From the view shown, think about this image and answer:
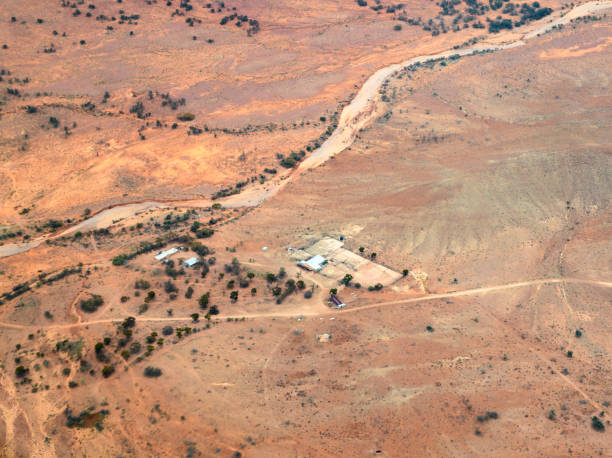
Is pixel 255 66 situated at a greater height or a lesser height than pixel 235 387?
greater

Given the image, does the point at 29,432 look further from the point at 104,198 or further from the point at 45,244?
the point at 104,198

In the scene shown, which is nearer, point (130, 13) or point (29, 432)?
point (29, 432)

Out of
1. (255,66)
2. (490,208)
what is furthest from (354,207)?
(255,66)

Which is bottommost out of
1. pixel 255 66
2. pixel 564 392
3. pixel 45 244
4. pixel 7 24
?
pixel 564 392

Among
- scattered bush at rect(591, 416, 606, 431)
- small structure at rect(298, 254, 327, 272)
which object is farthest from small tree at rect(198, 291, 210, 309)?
scattered bush at rect(591, 416, 606, 431)

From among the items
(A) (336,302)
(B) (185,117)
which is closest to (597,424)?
(A) (336,302)

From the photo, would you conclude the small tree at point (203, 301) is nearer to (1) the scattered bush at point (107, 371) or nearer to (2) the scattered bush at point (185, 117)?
(1) the scattered bush at point (107, 371)

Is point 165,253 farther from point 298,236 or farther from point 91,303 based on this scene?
point 298,236

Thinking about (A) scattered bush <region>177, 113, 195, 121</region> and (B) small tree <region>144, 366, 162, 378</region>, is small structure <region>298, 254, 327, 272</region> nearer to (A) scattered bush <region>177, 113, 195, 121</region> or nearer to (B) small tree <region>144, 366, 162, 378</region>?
(B) small tree <region>144, 366, 162, 378</region>
